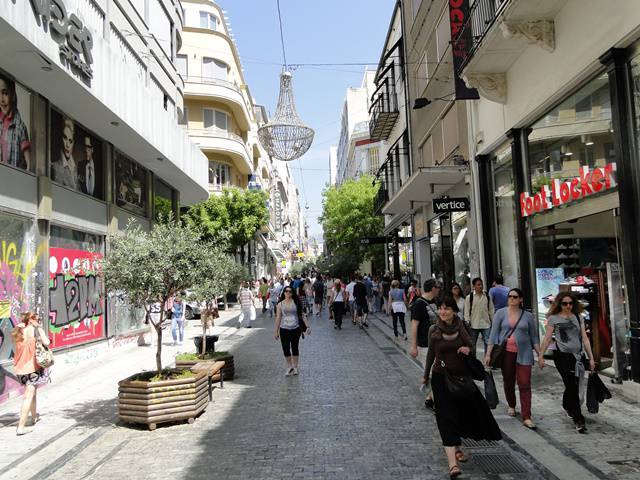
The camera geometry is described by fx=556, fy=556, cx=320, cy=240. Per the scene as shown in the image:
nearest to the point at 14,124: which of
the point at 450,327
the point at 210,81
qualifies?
the point at 450,327

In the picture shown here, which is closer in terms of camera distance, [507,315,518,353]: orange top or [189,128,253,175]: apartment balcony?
[507,315,518,353]: orange top

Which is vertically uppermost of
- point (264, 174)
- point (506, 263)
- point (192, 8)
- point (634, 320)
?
point (192, 8)

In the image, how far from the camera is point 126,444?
21.1 ft

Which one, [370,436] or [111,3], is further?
[111,3]

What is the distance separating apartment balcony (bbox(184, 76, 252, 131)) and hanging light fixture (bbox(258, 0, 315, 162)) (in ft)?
73.6

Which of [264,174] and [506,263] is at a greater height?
[264,174]

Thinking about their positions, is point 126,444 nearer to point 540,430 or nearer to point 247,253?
point 540,430

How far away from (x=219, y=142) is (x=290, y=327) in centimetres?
2646

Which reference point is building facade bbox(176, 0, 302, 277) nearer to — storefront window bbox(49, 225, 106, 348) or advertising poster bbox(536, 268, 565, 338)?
storefront window bbox(49, 225, 106, 348)

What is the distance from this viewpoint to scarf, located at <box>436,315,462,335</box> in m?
5.35

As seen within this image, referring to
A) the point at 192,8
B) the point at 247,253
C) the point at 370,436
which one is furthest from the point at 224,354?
the point at 247,253

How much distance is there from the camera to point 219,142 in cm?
3500

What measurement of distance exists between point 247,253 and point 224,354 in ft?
111

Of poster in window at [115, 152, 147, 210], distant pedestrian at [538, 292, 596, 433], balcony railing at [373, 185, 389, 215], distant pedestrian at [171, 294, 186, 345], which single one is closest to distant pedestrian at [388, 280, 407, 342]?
distant pedestrian at [171, 294, 186, 345]
